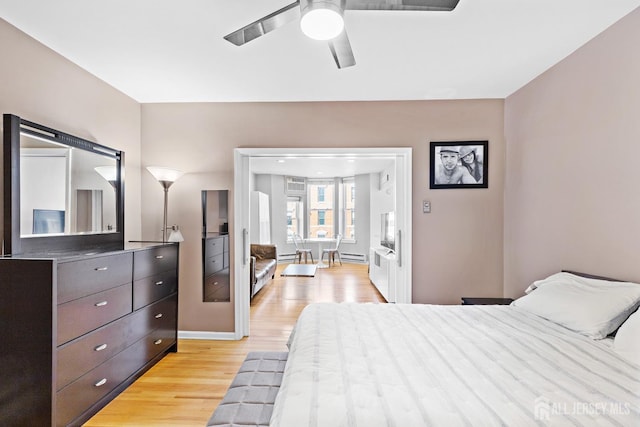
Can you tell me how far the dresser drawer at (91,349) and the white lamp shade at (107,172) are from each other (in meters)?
1.29

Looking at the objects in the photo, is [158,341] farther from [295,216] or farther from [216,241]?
[295,216]

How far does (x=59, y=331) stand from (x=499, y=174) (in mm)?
3932

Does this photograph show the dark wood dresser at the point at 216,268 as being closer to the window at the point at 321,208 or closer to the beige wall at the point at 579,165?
the beige wall at the point at 579,165

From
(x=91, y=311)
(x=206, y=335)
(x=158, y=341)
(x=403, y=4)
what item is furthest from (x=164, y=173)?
(x=403, y=4)

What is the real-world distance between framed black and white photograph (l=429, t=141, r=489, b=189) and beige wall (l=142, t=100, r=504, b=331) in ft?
0.24

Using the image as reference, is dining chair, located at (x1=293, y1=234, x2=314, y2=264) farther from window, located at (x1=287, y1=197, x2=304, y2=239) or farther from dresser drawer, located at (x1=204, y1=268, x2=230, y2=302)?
dresser drawer, located at (x1=204, y1=268, x2=230, y2=302)

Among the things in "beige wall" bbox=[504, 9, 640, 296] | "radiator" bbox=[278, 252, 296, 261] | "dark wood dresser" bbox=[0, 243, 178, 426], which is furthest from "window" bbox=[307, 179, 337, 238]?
"dark wood dresser" bbox=[0, 243, 178, 426]

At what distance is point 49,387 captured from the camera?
168cm

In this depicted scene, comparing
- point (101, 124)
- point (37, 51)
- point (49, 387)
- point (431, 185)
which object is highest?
point (37, 51)

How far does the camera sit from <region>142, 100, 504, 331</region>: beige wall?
320cm

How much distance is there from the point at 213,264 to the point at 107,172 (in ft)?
4.48

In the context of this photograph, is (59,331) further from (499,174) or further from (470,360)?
(499,174)

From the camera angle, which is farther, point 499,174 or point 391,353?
point 499,174

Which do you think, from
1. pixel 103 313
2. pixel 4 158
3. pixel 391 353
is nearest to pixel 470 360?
pixel 391 353
